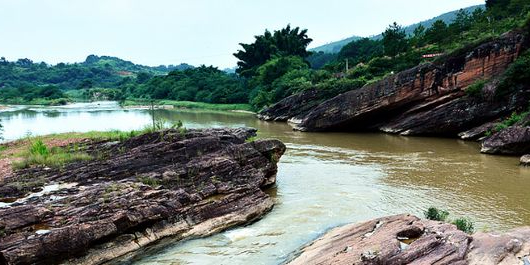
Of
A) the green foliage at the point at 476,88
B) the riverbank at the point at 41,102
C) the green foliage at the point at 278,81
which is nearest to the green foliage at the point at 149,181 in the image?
the green foliage at the point at 476,88

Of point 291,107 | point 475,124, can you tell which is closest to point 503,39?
point 475,124

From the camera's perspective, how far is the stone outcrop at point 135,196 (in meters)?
10.9

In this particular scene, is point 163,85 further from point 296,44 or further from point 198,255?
point 198,255

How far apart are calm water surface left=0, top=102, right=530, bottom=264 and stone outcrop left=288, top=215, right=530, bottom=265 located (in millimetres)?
2034

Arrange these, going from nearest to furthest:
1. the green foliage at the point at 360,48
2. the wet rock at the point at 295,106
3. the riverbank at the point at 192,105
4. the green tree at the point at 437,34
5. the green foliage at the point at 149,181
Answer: the green foliage at the point at 149,181, the wet rock at the point at 295,106, the green tree at the point at 437,34, the riverbank at the point at 192,105, the green foliage at the point at 360,48

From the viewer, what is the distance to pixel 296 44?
3462 inches

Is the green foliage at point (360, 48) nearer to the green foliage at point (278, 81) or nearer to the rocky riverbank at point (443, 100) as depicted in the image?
the green foliage at point (278, 81)

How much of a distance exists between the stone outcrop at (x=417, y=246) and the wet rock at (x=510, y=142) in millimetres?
15229

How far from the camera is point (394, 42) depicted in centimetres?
5878

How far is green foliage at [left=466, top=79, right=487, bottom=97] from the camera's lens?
101ft

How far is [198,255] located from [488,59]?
28101 mm

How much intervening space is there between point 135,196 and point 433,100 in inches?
1076

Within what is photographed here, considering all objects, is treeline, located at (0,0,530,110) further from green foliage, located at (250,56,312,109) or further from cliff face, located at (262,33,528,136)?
cliff face, located at (262,33,528,136)

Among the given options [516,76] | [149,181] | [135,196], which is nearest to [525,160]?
[516,76]
